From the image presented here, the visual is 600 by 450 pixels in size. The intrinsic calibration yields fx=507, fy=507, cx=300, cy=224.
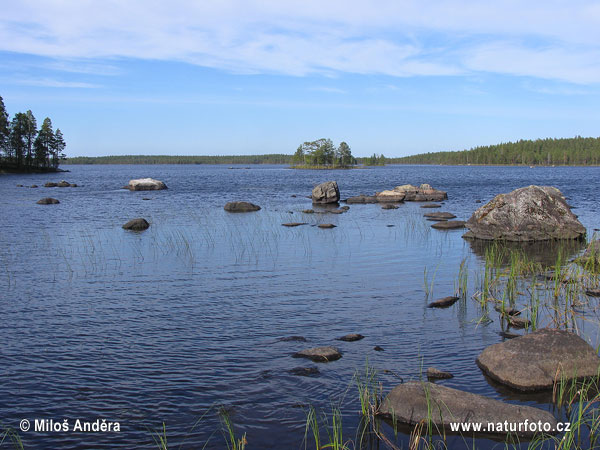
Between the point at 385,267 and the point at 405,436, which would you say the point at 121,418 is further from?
the point at 385,267

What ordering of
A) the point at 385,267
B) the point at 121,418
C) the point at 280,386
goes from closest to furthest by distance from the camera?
1. the point at 121,418
2. the point at 280,386
3. the point at 385,267

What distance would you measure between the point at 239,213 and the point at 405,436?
116 feet

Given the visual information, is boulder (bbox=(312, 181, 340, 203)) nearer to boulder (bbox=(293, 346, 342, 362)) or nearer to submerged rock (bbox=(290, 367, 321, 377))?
boulder (bbox=(293, 346, 342, 362))

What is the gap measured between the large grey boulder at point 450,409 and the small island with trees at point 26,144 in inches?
4388

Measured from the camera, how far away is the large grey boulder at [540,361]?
30.9ft

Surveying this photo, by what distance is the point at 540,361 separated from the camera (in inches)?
378

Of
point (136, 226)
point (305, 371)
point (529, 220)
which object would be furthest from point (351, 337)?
point (136, 226)

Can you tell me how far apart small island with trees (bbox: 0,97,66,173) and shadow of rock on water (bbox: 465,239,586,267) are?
102452 mm

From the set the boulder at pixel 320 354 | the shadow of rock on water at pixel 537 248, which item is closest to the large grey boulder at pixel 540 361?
the boulder at pixel 320 354

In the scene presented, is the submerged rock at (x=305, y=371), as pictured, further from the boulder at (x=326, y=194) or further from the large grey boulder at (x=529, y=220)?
the boulder at (x=326, y=194)

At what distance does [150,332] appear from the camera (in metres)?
12.5

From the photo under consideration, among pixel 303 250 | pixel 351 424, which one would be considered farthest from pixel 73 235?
pixel 351 424

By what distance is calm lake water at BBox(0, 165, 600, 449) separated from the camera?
8.62 meters

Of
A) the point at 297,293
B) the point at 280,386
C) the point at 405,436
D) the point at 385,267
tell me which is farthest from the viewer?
the point at 385,267
